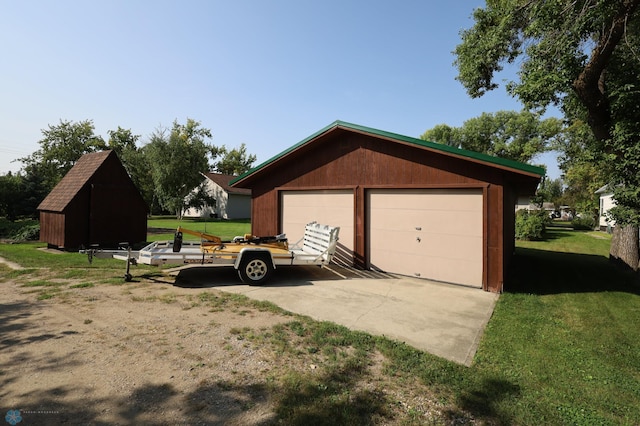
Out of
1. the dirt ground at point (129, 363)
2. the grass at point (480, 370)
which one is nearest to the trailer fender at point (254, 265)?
the grass at point (480, 370)

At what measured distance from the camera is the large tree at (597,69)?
7633 mm

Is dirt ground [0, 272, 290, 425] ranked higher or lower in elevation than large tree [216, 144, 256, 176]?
lower

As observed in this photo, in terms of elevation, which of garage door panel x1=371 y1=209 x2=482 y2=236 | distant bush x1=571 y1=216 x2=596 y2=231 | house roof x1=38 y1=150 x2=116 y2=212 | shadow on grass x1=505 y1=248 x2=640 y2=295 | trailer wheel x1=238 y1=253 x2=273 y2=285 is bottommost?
shadow on grass x1=505 y1=248 x2=640 y2=295

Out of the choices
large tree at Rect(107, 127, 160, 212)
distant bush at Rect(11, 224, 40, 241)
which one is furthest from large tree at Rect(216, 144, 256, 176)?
distant bush at Rect(11, 224, 40, 241)

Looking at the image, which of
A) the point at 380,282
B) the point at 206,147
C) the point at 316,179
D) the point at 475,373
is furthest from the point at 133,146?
the point at 475,373

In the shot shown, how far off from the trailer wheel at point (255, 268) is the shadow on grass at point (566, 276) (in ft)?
20.2

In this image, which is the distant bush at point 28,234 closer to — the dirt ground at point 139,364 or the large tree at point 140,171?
the dirt ground at point 139,364

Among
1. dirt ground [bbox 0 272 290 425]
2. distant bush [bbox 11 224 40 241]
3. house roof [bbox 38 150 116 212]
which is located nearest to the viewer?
dirt ground [bbox 0 272 290 425]

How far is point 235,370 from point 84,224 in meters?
12.5

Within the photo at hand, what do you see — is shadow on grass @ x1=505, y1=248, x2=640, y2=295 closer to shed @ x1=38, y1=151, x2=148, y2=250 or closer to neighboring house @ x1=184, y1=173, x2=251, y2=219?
shed @ x1=38, y1=151, x2=148, y2=250

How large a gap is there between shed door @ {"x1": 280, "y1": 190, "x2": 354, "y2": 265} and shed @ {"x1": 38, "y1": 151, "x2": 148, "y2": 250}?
7.40 meters

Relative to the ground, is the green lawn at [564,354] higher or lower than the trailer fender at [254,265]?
lower

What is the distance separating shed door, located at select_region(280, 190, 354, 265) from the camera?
10.1 metres

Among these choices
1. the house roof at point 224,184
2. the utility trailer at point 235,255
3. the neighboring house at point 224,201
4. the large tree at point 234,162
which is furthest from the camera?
the large tree at point 234,162
